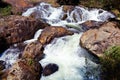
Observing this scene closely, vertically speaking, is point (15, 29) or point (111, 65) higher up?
point (111, 65)

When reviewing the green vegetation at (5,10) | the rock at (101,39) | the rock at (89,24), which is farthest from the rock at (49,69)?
the green vegetation at (5,10)

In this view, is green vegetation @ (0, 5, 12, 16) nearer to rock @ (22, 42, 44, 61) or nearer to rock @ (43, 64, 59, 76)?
rock @ (22, 42, 44, 61)

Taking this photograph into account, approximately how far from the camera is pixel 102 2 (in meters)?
21.2

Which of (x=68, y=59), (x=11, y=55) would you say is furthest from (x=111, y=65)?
(x=11, y=55)

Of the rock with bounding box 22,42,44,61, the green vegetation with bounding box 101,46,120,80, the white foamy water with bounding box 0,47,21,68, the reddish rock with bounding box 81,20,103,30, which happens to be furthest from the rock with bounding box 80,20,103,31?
the green vegetation with bounding box 101,46,120,80

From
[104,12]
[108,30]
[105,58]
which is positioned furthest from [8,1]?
[105,58]

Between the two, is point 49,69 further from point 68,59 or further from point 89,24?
point 89,24

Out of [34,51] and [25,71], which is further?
[34,51]

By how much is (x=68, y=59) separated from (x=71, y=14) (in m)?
6.37

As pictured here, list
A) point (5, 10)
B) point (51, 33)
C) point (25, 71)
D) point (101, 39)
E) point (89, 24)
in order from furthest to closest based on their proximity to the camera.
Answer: point (5, 10)
point (89, 24)
point (51, 33)
point (101, 39)
point (25, 71)

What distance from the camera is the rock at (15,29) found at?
1608cm

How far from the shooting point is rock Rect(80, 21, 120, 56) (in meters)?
13.5

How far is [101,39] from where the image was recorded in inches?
543

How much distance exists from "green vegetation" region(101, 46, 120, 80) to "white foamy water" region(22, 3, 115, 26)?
838cm
